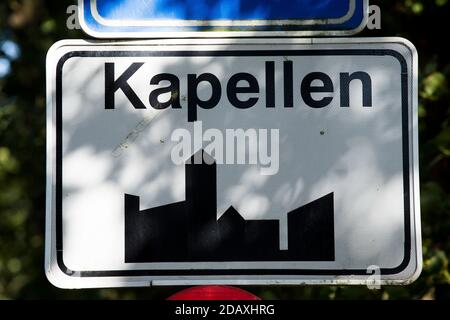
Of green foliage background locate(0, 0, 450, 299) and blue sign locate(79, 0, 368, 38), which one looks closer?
blue sign locate(79, 0, 368, 38)

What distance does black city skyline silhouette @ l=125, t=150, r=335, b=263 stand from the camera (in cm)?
182

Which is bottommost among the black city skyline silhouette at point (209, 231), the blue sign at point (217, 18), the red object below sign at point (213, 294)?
the red object below sign at point (213, 294)

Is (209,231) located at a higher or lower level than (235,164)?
lower

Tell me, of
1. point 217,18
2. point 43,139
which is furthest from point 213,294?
point 43,139

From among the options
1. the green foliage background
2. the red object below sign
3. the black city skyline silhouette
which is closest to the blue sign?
the black city skyline silhouette

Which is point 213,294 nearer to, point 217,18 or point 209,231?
point 209,231

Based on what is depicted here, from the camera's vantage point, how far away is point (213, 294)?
2.05 m

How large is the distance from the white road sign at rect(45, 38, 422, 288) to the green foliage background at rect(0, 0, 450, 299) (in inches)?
64.1

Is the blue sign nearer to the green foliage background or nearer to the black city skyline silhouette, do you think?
the black city skyline silhouette

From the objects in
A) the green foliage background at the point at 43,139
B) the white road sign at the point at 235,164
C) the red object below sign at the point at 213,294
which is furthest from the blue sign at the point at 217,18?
the green foliage background at the point at 43,139

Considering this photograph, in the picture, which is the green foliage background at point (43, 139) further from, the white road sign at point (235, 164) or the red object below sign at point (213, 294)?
the white road sign at point (235, 164)

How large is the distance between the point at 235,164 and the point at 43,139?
475 cm

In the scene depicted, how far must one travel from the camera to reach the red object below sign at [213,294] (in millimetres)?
2045

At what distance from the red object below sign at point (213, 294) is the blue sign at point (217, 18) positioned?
2.12ft
